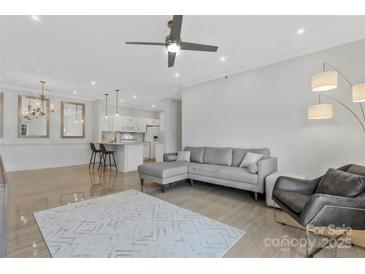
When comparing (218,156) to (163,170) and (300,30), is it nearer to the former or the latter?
(163,170)

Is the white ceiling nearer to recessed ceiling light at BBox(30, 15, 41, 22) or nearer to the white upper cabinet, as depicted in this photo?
recessed ceiling light at BBox(30, 15, 41, 22)

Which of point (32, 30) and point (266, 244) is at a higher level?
point (32, 30)

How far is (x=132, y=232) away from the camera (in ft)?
6.68

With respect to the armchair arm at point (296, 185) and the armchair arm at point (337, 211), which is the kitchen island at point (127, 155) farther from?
the armchair arm at point (337, 211)

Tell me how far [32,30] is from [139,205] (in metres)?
3.22

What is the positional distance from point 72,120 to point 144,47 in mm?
5472

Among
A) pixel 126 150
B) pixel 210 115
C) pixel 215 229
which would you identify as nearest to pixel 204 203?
pixel 215 229

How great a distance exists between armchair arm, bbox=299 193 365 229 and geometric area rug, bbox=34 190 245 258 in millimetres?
806

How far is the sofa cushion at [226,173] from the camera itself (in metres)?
3.11

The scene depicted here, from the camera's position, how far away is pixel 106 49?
3.24 meters

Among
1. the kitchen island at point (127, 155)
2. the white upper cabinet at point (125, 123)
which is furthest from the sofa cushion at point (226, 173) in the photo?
the white upper cabinet at point (125, 123)

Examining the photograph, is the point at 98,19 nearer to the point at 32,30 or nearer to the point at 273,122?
the point at 32,30
